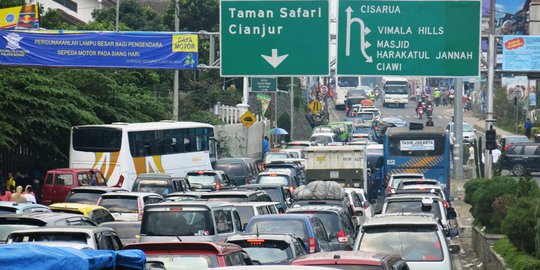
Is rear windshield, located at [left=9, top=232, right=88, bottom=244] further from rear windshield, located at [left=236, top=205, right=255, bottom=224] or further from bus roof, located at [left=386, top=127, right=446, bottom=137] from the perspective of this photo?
bus roof, located at [left=386, top=127, right=446, bottom=137]

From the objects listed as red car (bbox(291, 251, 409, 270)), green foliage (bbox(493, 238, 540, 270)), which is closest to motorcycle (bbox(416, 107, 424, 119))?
green foliage (bbox(493, 238, 540, 270))

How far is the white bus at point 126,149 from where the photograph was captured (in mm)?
40500

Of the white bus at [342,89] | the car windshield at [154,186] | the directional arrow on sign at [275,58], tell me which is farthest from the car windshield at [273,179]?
the white bus at [342,89]

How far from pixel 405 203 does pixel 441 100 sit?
9930cm

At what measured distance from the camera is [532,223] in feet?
61.1

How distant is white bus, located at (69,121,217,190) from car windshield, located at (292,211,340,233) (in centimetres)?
1850

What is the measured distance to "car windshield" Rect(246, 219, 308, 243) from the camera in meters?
19.7

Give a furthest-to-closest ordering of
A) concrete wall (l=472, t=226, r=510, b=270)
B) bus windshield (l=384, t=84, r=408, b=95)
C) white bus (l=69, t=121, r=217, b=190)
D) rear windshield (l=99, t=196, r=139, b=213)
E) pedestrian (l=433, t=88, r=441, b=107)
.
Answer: pedestrian (l=433, t=88, r=441, b=107) < bus windshield (l=384, t=84, r=408, b=95) < white bus (l=69, t=121, r=217, b=190) < rear windshield (l=99, t=196, r=139, b=213) < concrete wall (l=472, t=226, r=510, b=270)

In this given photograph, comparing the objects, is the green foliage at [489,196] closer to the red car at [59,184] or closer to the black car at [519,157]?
the red car at [59,184]

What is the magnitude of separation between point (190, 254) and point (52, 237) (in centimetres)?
375

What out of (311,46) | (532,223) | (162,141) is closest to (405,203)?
(532,223)

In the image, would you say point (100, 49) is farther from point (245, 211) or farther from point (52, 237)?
point (52, 237)

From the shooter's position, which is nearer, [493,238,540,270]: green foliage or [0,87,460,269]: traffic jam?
[0,87,460,269]: traffic jam

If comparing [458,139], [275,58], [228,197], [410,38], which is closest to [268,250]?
[228,197]
